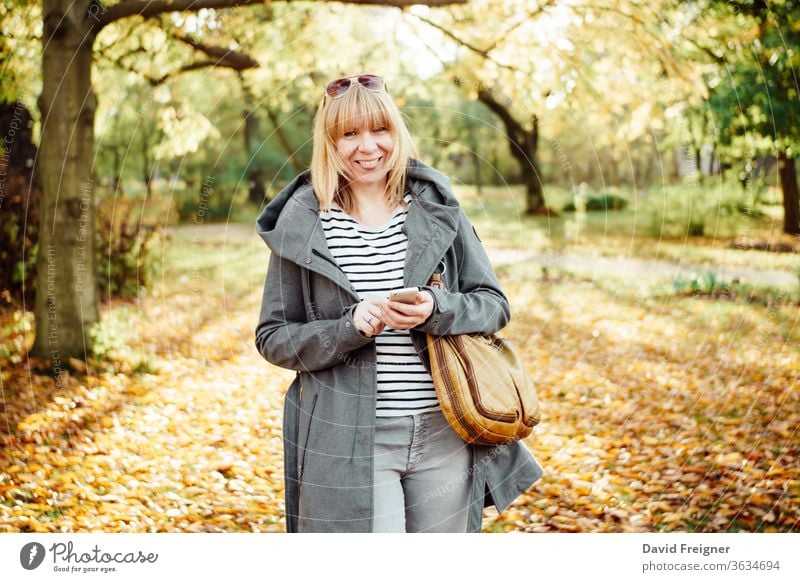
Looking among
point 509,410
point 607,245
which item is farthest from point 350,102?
point 607,245

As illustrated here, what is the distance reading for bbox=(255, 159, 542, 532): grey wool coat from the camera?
95.9 inches

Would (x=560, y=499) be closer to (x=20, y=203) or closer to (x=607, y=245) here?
(x=20, y=203)

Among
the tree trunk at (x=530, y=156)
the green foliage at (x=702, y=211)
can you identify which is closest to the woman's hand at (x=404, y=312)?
the green foliage at (x=702, y=211)

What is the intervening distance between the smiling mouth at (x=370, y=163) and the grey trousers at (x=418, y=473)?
0.81 meters

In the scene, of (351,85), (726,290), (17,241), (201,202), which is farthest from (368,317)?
(201,202)

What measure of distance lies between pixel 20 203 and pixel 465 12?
15.3 feet

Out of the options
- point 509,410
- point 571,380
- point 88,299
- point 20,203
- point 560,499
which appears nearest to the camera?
point 509,410

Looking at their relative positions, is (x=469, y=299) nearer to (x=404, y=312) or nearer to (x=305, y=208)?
(x=404, y=312)

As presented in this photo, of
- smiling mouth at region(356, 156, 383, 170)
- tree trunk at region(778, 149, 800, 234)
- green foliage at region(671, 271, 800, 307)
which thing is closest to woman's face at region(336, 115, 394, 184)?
smiling mouth at region(356, 156, 383, 170)

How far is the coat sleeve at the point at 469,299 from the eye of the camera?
7.93 ft

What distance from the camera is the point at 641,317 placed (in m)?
8.93

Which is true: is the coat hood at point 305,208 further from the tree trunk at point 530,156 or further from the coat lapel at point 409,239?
the tree trunk at point 530,156

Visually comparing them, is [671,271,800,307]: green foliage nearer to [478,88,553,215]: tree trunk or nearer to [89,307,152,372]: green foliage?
[478,88,553,215]: tree trunk

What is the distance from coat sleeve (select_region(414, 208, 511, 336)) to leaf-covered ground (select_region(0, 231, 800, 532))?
2.09m
